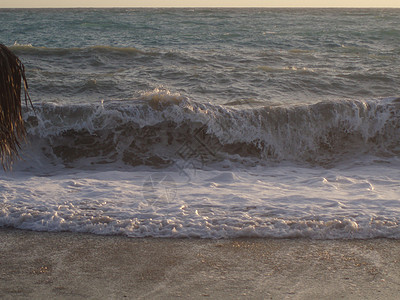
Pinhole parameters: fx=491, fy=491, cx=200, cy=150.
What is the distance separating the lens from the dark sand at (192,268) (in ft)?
10.4

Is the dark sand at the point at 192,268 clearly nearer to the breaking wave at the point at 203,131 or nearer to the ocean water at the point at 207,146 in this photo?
the ocean water at the point at 207,146

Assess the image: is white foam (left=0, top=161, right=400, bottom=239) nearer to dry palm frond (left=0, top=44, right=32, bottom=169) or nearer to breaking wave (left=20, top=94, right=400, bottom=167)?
breaking wave (left=20, top=94, right=400, bottom=167)

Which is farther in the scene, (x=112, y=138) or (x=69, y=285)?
(x=112, y=138)

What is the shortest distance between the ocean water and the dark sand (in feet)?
0.65

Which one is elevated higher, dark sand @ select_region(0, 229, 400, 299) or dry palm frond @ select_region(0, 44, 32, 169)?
dry palm frond @ select_region(0, 44, 32, 169)

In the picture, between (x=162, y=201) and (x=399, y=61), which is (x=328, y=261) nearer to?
(x=162, y=201)

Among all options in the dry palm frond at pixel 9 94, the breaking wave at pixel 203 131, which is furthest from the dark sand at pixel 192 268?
the breaking wave at pixel 203 131

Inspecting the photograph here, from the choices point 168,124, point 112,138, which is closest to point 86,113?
point 112,138

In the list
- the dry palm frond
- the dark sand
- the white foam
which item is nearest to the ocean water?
the white foam

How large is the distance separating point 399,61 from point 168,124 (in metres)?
9.22

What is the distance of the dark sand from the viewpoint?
3.18m

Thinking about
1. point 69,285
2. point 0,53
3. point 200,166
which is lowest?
point 200,166

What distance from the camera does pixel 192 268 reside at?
11.7ft

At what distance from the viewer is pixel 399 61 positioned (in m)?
14.1
